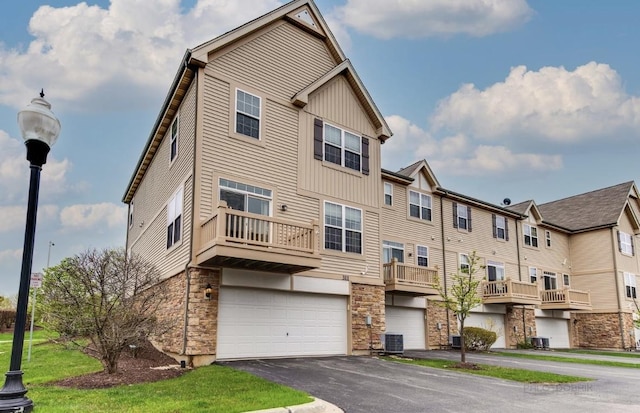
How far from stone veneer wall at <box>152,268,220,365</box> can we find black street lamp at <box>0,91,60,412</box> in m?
6.42

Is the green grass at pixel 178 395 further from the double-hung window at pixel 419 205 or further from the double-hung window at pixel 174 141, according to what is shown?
the double-hung window at pixel 419 205

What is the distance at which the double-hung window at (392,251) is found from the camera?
21.7 metres

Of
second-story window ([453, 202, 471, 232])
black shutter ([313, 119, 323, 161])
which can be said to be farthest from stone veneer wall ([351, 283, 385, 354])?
second-story window ([453, 202, 471, 232])

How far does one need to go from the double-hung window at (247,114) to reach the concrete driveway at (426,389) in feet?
22.7

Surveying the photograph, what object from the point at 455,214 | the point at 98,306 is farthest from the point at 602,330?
the point at 98,306

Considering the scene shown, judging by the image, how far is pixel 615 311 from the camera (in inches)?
1197

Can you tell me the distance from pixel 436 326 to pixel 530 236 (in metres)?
11.3

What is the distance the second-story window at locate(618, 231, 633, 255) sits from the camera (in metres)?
32.1

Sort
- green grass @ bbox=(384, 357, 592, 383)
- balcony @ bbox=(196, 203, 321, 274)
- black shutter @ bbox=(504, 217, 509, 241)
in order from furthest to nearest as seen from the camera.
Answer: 1. black shutter @ bbox=(504, 217, 509, 241)
2. green grass @ bbox=(384, 357, 592, 383)
3. balcony @ bbox=(196, 203, 321, 274)

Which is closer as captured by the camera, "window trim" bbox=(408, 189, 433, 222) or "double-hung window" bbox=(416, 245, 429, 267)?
"double-hung window" bbox=(416, 245, 429, 267)

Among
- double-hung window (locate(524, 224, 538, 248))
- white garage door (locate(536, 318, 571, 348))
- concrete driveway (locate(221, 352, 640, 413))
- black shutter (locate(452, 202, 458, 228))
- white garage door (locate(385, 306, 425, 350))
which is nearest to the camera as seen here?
concrete driveway (locate(221, 352, 640, 413))

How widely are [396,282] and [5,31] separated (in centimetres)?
1547

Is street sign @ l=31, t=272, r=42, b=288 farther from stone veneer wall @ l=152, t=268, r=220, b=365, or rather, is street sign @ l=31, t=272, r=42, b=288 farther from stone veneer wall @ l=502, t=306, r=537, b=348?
stone veneer wall @ l=502, t=306, r=537, b=348

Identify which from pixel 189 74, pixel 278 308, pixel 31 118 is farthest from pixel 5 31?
pixel 278 308
